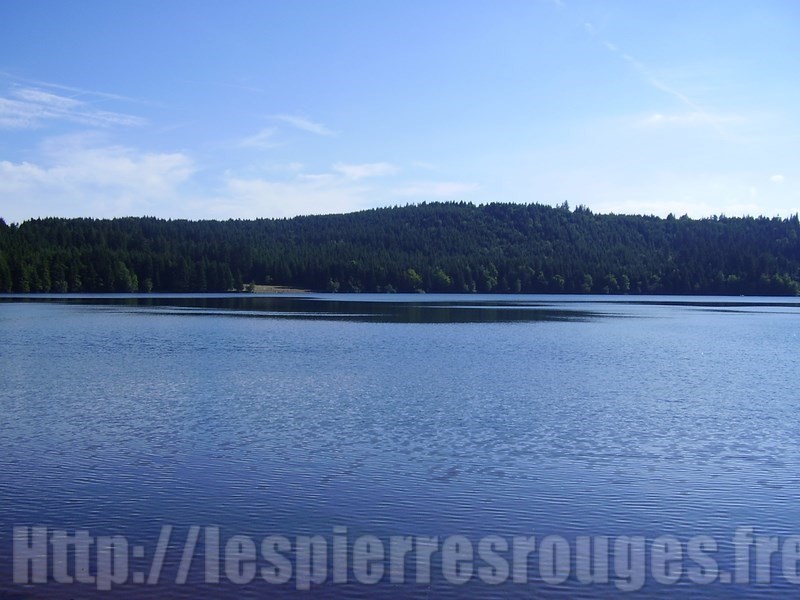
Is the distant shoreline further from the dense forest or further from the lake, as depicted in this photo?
the lake

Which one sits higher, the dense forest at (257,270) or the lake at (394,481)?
the dense forest at (257,270)

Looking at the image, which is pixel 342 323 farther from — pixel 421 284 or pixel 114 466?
pixel 421 284

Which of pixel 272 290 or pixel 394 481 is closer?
pixel 394 481

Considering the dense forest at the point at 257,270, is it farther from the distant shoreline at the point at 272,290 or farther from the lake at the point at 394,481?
the lake at the point at 394,481

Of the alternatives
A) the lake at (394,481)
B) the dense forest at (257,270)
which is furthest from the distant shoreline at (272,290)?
the lake at (394,481)

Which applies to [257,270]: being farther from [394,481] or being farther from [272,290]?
[394,481]

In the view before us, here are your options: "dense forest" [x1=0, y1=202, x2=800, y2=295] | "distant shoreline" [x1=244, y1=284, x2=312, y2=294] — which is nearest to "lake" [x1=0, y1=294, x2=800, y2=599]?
"dense forest" [x1=0, y1=202, x2=800, y2=295]

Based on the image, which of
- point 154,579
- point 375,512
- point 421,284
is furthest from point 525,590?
point 421,284

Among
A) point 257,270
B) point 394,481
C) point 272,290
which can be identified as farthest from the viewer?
point 257,270

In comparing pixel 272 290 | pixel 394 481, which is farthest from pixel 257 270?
pixel 394 481

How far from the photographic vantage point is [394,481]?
1585 centimetres

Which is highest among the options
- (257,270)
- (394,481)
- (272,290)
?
(257,270)

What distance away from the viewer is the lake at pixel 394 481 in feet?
36.9

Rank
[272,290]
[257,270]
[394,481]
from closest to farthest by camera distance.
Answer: [394,481]
[272,290]
[257,270]
